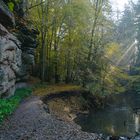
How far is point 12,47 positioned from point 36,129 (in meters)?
8.76

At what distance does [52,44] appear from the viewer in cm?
3344

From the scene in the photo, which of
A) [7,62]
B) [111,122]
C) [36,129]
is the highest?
[7,62]

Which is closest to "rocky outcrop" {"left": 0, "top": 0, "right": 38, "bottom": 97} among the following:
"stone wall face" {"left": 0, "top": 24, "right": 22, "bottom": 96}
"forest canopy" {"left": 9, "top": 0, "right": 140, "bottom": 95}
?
"stone wall face" {"left": 0, "top": 24, "right": 22, "bottom": 96}

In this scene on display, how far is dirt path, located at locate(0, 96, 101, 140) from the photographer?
1019 centimetres

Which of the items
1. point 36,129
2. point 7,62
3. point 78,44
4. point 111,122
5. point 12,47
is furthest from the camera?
point 78,44

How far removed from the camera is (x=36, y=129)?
11227mm

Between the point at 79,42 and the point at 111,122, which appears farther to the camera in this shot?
the point at 79,42

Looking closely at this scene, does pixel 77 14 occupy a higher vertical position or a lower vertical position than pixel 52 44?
higher

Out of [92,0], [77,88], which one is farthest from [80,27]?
[77,88]

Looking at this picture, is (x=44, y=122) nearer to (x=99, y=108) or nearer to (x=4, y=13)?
(x=4, y=13)

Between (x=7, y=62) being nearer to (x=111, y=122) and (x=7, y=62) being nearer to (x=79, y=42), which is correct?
(x=111, y=122)

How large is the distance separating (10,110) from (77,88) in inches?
571

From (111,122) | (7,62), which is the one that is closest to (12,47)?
(7,62)

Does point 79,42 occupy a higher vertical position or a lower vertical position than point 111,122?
higher
